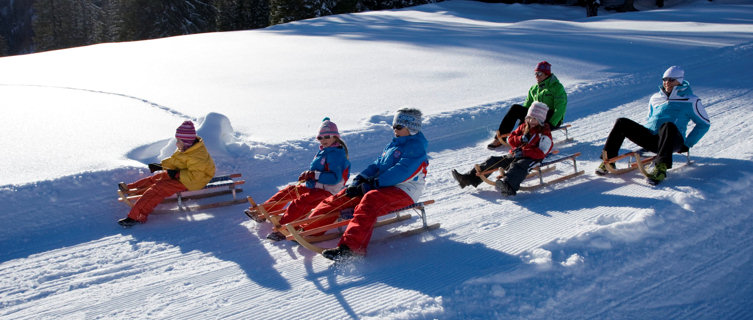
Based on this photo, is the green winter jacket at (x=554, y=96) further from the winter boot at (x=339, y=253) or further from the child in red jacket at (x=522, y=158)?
the winter boot at (x=339, y=253)

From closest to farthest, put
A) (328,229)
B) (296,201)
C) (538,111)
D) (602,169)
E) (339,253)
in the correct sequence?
(339,253), (328,229), (296,201), (538,111), (602,169)

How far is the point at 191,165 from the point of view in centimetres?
549

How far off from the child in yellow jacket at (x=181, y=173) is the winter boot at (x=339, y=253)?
2.01 meters

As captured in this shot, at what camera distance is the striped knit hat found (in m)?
5.41

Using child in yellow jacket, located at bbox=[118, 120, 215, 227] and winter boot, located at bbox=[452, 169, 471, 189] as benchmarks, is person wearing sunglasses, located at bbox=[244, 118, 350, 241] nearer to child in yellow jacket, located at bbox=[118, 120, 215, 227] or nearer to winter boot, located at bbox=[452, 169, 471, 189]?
child in yellow jacket, located at bbox=[118, 120, 215, 227]

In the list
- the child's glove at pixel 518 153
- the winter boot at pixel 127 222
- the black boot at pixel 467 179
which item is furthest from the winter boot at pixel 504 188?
the winter boot at pixel 127 222

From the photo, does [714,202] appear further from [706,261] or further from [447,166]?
[447,166]

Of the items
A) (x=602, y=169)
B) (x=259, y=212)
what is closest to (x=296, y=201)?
(x=259, y=212)

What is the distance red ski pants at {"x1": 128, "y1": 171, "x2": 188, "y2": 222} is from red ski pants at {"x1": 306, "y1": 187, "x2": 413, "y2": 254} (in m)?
1.65

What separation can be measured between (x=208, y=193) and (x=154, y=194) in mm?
793

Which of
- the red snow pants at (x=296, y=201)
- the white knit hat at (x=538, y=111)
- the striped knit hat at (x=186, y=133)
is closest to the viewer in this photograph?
the red snow pants at (x=296, y=201)

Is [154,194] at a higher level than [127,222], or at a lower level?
higher

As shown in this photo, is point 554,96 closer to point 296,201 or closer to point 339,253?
point 296,201

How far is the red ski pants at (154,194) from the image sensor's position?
17.2 feet
